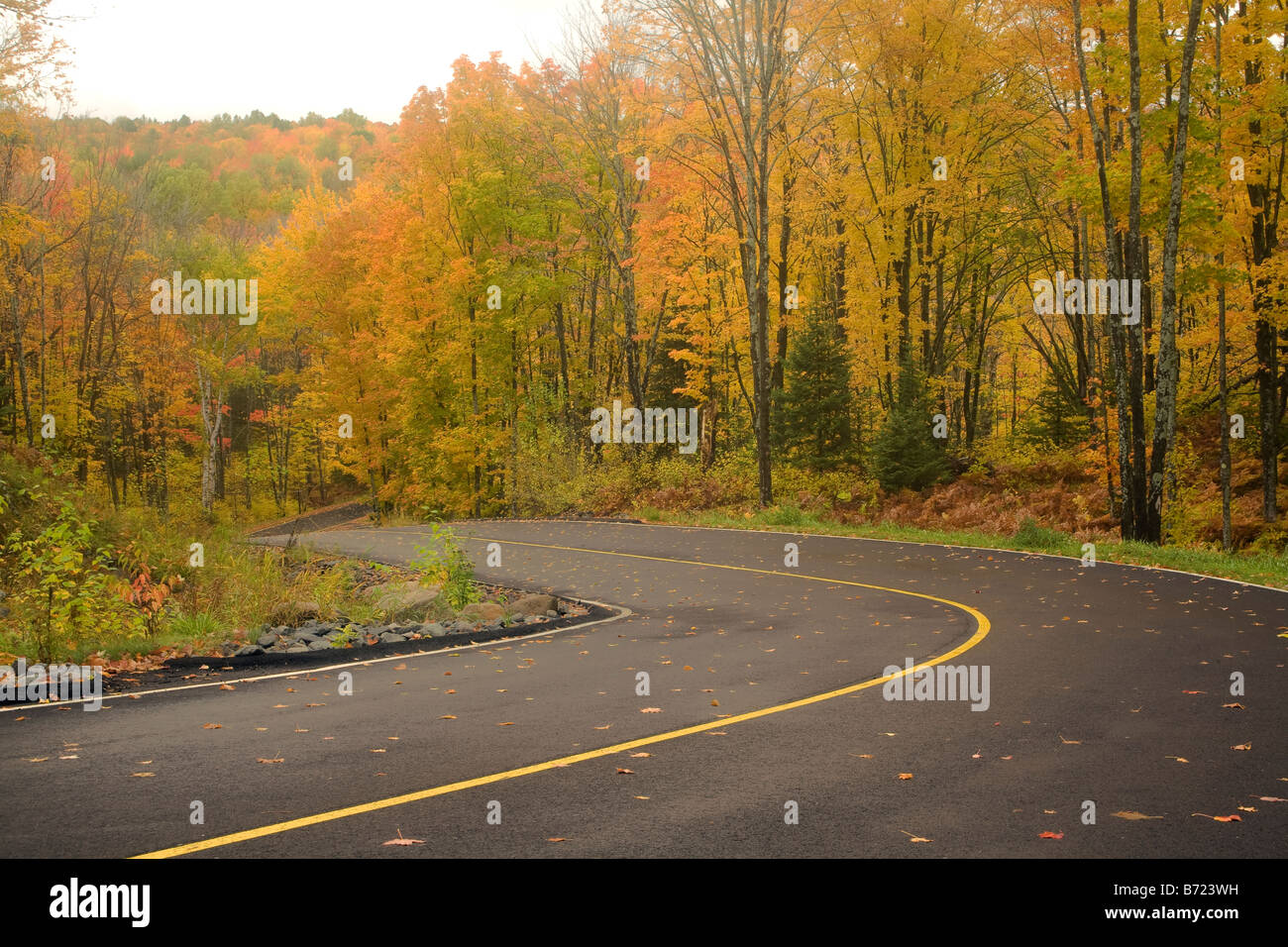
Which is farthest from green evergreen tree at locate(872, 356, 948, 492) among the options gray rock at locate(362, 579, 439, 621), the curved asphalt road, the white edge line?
gray rock at locate(362, 579, 439, 621)

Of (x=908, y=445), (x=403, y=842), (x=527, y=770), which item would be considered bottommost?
(x=527, y=770)

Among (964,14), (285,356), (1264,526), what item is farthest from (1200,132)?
(285,356)

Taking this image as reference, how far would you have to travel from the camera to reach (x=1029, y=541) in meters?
20.8

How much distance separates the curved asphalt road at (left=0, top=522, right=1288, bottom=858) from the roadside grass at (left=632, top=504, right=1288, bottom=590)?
390 centimetres

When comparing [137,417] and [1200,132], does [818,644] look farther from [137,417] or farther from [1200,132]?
[137,417]

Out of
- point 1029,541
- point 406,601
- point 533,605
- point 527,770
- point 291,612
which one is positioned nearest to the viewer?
point 527,770

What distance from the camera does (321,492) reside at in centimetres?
5719

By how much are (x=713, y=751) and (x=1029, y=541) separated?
16443 millimetres

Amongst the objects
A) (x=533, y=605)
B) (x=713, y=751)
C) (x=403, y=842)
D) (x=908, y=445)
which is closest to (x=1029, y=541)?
(x=908, y=445)

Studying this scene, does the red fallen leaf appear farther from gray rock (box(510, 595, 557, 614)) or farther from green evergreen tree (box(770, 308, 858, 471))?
green evergreen tree (box(770, 308, 858, 471))

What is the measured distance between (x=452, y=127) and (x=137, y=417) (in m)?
25.6

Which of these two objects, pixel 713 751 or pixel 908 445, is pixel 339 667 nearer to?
pixel 713 751

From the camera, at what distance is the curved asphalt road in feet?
16.3

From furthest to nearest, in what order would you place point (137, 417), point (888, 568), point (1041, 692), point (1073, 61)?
point (137, 417) → point (1073, 61) → point (888, 568) → point (1041, 692)
